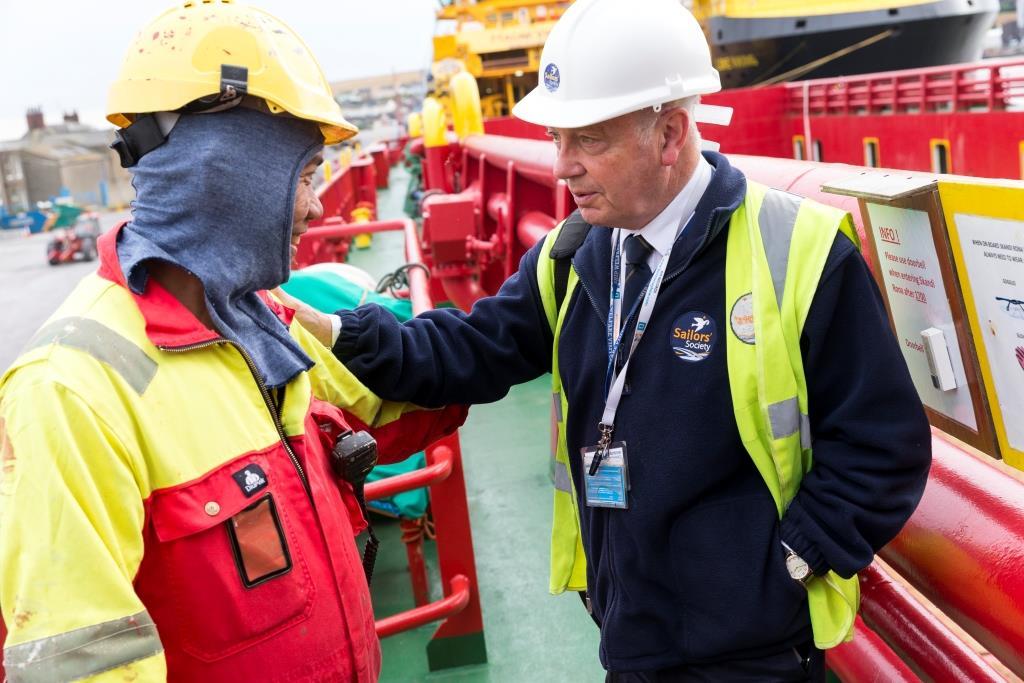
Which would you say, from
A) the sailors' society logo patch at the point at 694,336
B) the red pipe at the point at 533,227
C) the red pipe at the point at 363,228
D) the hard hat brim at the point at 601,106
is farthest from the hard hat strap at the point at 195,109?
the red pipe at the point at 363,228

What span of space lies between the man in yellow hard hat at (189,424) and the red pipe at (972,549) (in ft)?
3.44

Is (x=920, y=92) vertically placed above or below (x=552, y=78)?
below

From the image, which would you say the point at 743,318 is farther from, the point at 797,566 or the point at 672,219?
the point at 797,566

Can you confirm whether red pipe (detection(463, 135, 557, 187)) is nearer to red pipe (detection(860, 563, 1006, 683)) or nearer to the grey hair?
the grey hair

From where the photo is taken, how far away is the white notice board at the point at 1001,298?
144 cm

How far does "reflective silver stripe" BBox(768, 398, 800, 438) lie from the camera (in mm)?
1734

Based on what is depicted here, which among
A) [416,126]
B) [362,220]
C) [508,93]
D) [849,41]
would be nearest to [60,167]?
[416,126]

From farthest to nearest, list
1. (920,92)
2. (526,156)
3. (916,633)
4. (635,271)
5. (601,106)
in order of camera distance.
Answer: (920,92), (526,156), (635,271), (601,106), (916,633)

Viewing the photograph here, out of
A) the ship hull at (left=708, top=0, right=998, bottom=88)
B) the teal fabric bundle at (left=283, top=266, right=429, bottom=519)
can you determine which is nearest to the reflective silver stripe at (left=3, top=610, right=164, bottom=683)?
the teal fabric bundle at (left=283, top=266, right=429, bottom=519)

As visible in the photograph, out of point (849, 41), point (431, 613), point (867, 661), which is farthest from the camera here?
point (849, 41)

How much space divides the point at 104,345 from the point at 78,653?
471 millimetres

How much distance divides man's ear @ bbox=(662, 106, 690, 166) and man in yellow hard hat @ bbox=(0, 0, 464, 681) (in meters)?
0.65

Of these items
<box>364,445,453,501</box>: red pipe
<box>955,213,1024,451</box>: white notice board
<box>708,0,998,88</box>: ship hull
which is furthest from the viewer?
<box>708,0,998,88</box>: ship hull

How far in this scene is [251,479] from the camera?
62.3 inches
